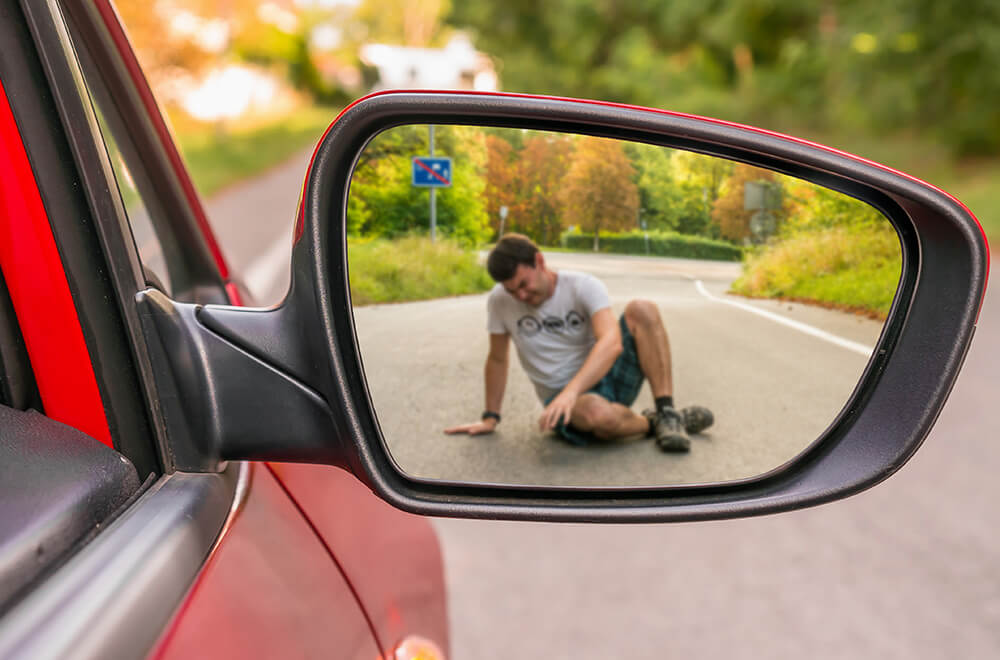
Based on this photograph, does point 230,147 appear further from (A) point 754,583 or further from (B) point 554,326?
(B) point 554,326

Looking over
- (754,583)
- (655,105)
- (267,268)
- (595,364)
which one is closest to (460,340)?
(595,364)

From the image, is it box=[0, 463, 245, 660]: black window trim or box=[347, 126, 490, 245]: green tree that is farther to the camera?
box=[347, 126, 490, 245]: green tree

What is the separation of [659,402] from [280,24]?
163 feet

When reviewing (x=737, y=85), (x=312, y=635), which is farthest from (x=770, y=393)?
(x=737, y=85)

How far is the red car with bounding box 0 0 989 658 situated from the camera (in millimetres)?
942

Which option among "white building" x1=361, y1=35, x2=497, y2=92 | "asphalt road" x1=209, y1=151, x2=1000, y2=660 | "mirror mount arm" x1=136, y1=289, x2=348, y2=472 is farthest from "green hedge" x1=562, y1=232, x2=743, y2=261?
"white building" x1=361, y1=35, x2=497, y2=92

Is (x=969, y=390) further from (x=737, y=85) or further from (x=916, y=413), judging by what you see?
(x=737, y=85)

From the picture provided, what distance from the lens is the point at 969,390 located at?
20.6 feet

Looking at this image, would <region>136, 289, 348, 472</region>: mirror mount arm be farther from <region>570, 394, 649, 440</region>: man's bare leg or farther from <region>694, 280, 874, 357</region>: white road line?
<region>694, 280, 874, 357</region>: white road line

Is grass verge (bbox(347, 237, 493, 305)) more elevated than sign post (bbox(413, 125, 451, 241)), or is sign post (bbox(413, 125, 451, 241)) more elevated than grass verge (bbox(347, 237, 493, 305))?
sign post (bbox(413, 125, 451, 241))

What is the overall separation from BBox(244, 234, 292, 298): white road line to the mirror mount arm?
7102 millimetres

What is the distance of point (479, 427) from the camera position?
3.98ft

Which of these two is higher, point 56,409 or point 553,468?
point 56,409

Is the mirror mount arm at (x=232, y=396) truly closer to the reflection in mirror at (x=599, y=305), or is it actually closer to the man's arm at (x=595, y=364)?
the reflection in mirror at (x=599, y=305)
